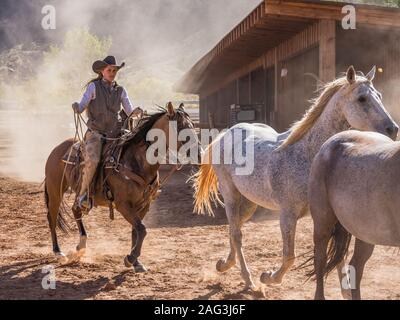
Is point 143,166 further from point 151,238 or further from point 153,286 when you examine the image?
point 151,238

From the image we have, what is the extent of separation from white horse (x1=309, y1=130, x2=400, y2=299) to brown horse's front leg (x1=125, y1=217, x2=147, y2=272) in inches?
92.9

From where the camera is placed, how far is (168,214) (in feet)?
34.4

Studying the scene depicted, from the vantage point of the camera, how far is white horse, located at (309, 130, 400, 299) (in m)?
3.63

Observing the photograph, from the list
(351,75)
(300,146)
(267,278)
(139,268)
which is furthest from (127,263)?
(351,75)

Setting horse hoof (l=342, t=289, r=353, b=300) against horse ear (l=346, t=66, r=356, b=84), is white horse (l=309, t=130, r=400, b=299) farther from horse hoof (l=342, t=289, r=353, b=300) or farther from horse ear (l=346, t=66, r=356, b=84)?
horse ear (l=346, t=66, r=356, b=84)

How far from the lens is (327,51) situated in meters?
A: 10.9

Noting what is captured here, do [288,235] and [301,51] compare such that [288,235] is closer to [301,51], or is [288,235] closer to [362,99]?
[362,99]

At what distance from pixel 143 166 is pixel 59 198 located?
173 centimetres

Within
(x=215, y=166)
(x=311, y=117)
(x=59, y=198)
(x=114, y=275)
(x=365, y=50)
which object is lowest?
(x=114, y=275)

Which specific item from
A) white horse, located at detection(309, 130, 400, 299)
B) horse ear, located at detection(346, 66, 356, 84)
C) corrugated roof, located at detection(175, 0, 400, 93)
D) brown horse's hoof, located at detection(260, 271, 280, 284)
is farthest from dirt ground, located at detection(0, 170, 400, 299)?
corrugated roof, located at detection(175, 0, 400, 93)

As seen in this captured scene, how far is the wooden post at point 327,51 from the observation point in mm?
10828

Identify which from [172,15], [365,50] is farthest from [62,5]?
[365,50]

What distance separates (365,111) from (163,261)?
344 cm

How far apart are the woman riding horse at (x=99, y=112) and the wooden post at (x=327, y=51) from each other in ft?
17.3
